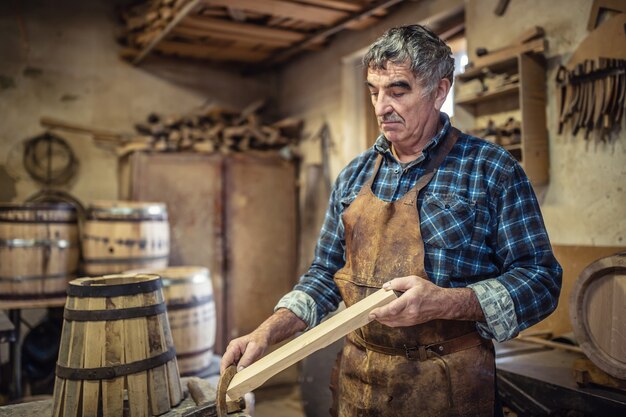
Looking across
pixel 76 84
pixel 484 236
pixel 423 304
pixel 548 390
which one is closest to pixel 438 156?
pixel 484 236

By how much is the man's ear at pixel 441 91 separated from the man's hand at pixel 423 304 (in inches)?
29.7

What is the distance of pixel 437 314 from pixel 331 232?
2.35ft

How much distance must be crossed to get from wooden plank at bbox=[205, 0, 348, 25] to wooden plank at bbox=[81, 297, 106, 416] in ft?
11.1

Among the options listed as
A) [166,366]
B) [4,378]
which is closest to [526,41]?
[166,366]

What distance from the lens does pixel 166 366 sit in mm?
2084

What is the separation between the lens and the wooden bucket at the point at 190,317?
10.6ft

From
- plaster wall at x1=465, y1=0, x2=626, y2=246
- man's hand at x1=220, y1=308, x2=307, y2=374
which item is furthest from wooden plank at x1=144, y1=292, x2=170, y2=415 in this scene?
plaster wall at x1=465, y1=0, x2=626, y2=246

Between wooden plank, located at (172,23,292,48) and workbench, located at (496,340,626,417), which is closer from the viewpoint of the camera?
workbench, located at (496,340,626,417)

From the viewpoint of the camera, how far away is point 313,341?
150cm

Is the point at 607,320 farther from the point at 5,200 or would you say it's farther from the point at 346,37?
the point at 5,200

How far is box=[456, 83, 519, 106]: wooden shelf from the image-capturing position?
3314mm

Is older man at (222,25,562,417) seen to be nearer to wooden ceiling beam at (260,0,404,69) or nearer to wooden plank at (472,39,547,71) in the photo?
wooden plank at (472,39,547,71)

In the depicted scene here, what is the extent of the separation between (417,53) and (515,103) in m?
1.99

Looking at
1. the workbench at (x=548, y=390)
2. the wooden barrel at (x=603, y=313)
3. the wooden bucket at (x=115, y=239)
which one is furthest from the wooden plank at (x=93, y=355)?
the wooden bucket at (x=115, y=239)
